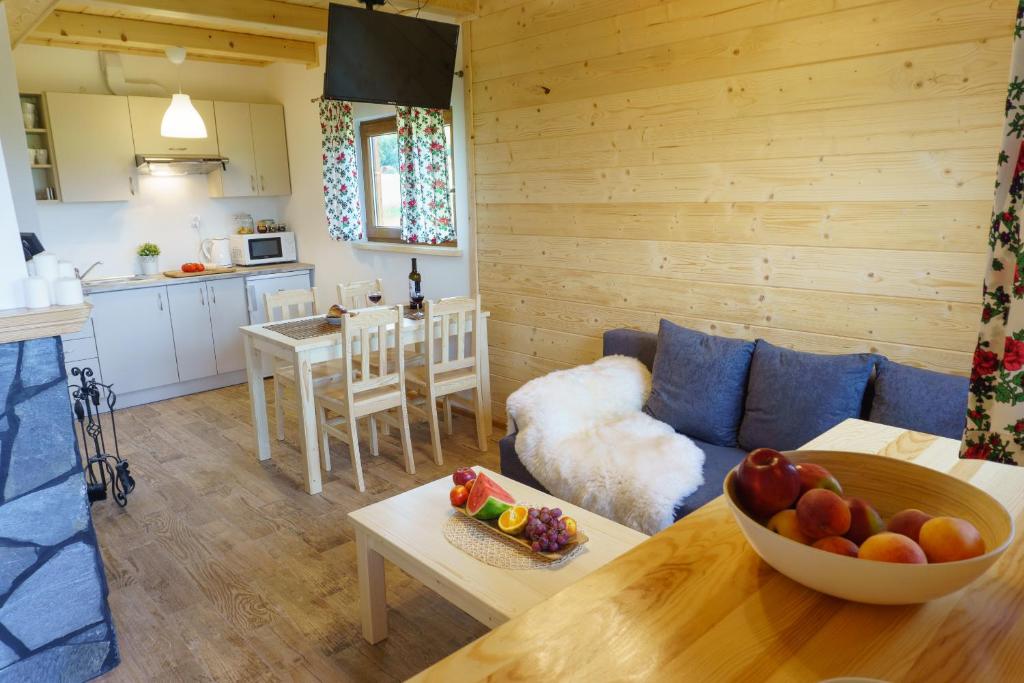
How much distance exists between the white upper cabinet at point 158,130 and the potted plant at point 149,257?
2.36ft

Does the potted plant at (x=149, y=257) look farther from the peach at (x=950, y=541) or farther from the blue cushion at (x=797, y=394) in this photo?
the peach at (x=950, y=541)

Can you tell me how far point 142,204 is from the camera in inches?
211

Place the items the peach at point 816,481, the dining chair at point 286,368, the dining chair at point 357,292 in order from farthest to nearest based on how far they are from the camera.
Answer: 1. the dining chair at point 357,292
2. the dining chair at point 286,368
3. the peach at point 816,481

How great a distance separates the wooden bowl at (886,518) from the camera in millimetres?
821

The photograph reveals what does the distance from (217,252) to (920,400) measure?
16.8 feet

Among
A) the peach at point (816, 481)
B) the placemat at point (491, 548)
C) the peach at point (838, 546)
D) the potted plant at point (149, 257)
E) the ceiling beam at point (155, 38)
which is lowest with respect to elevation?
the placemat at point (491, 548)

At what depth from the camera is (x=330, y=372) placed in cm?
390

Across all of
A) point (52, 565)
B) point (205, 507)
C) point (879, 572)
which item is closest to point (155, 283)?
point (205, 507)

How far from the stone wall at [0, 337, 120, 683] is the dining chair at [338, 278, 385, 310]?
2.26 meters

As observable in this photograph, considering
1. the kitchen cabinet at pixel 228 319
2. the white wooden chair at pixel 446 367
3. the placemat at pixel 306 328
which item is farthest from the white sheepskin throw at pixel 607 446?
the kitchen cabinet at pixel 228 319

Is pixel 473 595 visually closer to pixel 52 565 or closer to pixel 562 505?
pixel 562 505

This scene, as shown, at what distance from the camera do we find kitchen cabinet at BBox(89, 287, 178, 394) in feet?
15.5

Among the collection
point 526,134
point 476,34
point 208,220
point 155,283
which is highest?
point 476,34

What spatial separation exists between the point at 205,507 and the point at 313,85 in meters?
3.56
